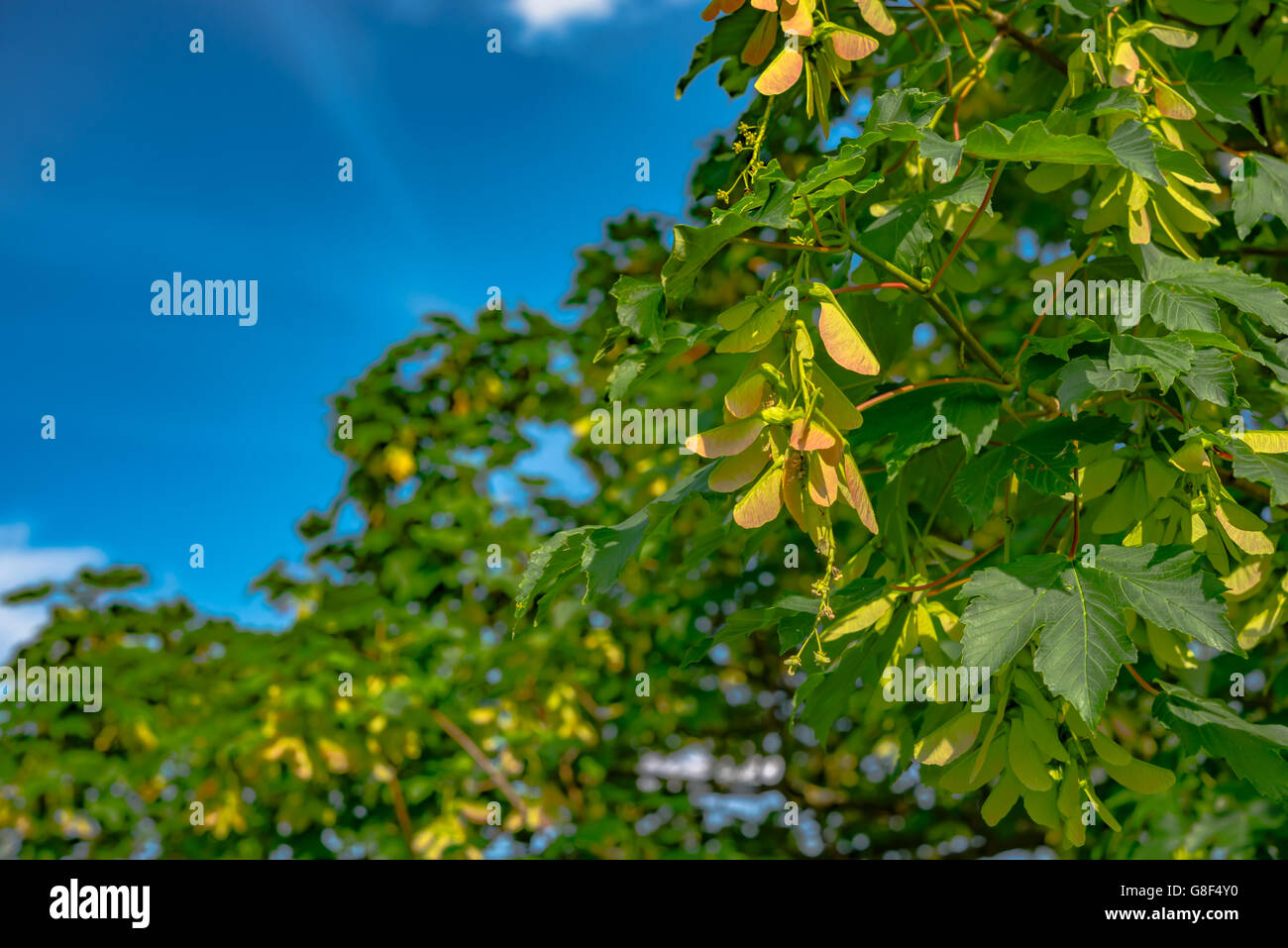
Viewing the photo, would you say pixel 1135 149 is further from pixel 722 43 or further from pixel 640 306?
pixel 722 43

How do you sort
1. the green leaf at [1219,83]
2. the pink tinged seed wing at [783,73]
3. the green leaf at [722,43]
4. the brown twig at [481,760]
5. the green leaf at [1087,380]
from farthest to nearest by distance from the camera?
the brown twig at [481,760] < the green leaf at [722,43] < the green leaf at [1219,83] < the pink tinged seed wing at [783,73] < the green leaf at [1087,380]

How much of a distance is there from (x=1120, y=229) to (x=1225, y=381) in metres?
0.33

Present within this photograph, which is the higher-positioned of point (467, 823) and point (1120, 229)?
point (1120, 229)

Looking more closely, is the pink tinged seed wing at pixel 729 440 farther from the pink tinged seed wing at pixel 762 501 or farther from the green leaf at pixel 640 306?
the green leaf at pixel 640 306

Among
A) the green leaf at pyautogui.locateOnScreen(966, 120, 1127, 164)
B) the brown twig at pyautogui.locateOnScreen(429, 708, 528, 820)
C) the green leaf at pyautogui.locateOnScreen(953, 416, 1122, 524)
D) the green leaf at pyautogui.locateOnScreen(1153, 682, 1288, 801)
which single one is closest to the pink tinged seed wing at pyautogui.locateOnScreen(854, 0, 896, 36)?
the green leaf at pyautogui.locateOnScreen(966, 120, 1127, 164)

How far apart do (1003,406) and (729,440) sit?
0.59 metres

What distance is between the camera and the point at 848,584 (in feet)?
4.72

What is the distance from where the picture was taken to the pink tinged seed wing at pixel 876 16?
143 centimetres

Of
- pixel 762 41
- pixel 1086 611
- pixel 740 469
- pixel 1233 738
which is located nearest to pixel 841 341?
pixel 740 469

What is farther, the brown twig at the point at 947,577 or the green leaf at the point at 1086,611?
the brown twig at the point at 947,577

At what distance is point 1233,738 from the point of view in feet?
4.50

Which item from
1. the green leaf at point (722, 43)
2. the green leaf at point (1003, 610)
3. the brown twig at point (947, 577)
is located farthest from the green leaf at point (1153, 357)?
the green leaf at point (722, 43)
